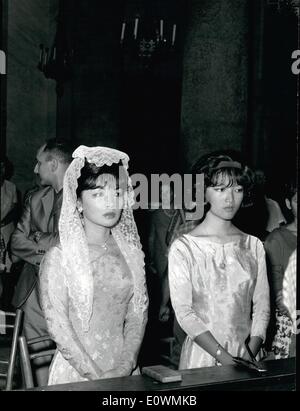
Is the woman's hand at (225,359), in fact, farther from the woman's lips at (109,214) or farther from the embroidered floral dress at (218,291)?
the woman's lips at (109,214)

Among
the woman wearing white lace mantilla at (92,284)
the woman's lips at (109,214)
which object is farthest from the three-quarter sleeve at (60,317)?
the woman's lips at (109,214)

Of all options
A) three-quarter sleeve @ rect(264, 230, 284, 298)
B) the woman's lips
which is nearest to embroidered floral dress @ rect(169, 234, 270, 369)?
the woman's lips

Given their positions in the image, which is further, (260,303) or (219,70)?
(219,70)

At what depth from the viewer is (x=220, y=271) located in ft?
10.5

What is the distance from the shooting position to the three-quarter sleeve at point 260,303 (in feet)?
10.5

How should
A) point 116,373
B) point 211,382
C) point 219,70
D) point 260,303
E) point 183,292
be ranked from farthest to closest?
point 219,70 → point 260,303 → point 183,292 → point 116,373 → point 211,382

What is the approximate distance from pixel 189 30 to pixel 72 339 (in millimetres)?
4415

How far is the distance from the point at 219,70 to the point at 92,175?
3741mm

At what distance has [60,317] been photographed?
9.33 feet

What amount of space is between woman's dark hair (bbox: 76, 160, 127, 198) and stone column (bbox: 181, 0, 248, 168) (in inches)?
137

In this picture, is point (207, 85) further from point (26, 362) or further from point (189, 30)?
point (26, 362)

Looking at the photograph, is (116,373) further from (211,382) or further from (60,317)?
(211,382)

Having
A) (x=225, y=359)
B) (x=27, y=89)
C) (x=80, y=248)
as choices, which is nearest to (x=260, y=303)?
(x=225, y=359)

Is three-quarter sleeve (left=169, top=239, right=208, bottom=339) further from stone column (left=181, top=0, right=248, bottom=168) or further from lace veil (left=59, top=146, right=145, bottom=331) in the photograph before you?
stone column (left=181, top=0, right=248, bottom=168)
